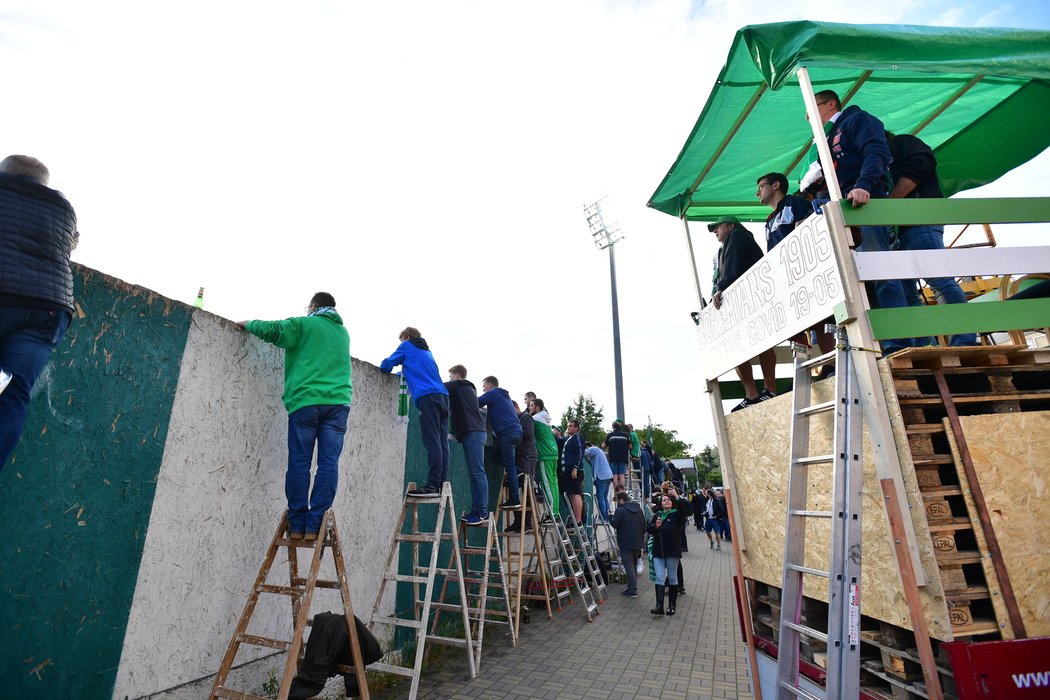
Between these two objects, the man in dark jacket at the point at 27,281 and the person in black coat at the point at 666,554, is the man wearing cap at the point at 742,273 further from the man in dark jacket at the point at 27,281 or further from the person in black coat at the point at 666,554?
the person in black coat at the point at 666,554

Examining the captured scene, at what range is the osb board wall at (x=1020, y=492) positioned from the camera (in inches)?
91.7

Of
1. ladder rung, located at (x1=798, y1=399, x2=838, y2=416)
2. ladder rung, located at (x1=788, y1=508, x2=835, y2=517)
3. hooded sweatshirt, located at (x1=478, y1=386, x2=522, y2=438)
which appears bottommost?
ladder rung, located at (x1=788, y1=508, x2=835, y2=517)

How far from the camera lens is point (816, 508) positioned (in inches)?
123

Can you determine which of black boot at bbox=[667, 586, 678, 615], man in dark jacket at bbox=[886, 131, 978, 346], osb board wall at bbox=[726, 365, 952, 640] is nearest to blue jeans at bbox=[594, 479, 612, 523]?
black boot at bbox=[667, 586, 678, 615]

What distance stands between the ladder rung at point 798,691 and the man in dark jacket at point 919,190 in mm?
2519

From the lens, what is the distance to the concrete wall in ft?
8.82

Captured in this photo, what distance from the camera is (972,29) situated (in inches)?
128

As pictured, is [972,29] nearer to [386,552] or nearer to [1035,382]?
[1035,382]

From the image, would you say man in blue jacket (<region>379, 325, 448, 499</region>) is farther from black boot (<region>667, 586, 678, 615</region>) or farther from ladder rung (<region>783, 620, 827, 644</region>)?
black boot (<region>667, 586, 678, 615</region>)

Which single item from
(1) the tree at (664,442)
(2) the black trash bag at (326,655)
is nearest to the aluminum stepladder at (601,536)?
(2) the black trash bag at (326,655)

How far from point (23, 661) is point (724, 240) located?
547 centimetres

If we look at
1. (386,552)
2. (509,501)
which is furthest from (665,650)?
(386,552)

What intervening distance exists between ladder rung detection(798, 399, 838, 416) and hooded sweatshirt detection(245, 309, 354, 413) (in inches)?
128

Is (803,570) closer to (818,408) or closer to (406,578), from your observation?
(818,408)
